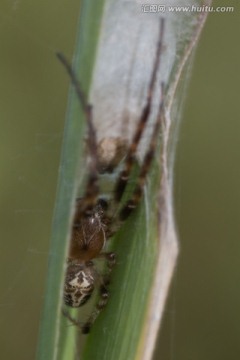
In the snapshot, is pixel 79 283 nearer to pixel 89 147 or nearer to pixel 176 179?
pixel 89 147

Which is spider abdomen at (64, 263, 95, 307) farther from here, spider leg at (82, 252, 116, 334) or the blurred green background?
the blurred green background

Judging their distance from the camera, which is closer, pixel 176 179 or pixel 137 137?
pixel 137 137

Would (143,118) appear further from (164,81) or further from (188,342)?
(188,342)

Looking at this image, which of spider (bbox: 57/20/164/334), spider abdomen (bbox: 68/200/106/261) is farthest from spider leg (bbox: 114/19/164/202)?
spider abdomen (bbox: 68/200/106/261)

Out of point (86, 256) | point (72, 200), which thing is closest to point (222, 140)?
point (86, 256)

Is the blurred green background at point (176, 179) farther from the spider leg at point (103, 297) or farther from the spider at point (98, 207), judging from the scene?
the spider leg at point (103, 297)

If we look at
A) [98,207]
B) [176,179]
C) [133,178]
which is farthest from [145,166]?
[176,179]

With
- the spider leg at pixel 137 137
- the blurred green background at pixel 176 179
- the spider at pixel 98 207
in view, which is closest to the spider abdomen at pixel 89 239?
the spider at pixel 98 207
